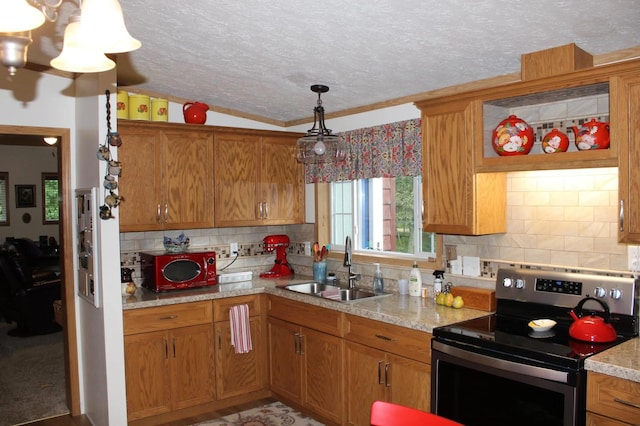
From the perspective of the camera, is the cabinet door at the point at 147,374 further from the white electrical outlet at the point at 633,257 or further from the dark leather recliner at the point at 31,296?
the dark leather recliner at the point at 31,296

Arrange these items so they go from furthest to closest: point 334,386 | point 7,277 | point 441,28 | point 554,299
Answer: point 7,277, point 334,386, point 554,299, point 441,28

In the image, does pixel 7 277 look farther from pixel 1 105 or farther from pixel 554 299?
pixel 554 299

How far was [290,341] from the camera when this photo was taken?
3857 millimetres

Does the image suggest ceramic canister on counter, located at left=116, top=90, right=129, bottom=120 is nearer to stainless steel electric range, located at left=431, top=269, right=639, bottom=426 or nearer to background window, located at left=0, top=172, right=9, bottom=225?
stainless steel electric range, located at left=431, top=269, right=639, bottom=426

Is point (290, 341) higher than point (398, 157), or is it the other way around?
point (398, 157)

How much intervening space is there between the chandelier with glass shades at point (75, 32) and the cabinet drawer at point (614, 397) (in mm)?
2102

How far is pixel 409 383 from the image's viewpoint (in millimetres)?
2953

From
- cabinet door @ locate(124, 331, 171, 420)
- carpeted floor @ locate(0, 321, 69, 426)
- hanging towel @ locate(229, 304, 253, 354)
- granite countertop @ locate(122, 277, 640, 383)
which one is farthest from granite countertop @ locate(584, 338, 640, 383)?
carpeted floor @ locate(0, 321, 69, 426)

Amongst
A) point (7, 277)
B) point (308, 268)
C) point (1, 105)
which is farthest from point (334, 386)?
point (7, 277)

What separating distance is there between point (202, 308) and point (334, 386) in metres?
1.10

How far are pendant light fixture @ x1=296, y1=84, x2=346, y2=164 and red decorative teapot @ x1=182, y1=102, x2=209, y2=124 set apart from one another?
3.33ft

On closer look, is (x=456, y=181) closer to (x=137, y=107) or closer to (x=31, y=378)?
(x=137, y=107)

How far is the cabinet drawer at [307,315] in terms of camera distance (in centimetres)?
344

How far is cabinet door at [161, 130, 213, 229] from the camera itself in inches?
156
